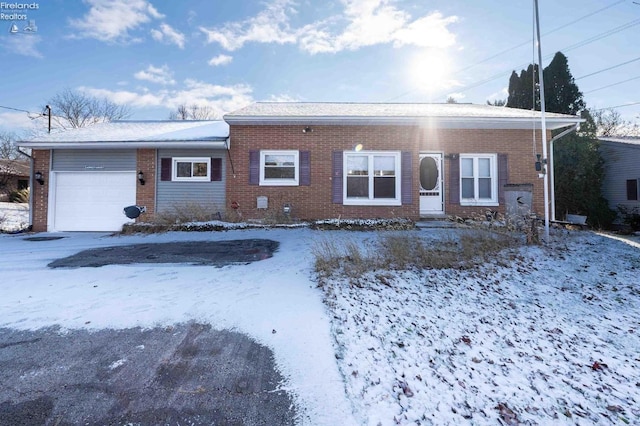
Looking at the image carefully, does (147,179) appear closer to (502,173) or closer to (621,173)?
(502,173)

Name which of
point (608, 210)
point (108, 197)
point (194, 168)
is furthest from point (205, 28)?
point (608, 210)

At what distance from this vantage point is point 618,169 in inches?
576

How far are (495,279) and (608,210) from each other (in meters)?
13.8

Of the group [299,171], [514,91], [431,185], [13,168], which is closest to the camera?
[299,171]

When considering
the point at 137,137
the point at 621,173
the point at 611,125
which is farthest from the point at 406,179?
the point at 611,125

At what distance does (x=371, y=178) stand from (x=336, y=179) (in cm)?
124

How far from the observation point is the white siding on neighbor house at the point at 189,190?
10.4 meters

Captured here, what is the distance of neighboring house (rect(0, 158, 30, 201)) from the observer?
23.3m

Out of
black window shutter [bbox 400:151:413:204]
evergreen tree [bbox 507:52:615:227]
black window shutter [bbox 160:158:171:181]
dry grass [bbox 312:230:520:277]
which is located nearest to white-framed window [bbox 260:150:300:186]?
black window shutter [bbox 160:158:171:181]

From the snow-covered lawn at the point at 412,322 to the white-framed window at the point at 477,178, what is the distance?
4.49m

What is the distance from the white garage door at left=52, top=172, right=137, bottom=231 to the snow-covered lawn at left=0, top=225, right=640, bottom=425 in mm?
4556

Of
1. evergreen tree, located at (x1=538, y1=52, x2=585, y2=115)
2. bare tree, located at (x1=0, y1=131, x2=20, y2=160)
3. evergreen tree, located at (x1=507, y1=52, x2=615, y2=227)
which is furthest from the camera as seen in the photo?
bare tree, located at (x1=0, y1=131, x2=20, y2=160)

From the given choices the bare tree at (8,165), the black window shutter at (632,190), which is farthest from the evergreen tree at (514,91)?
the bare tree at (8,165)

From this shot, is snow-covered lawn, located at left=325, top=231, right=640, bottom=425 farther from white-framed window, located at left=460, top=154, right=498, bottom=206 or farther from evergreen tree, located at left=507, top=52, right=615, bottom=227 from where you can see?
evergreen tree, located at left=507, top=52, right=615, bottom=227
